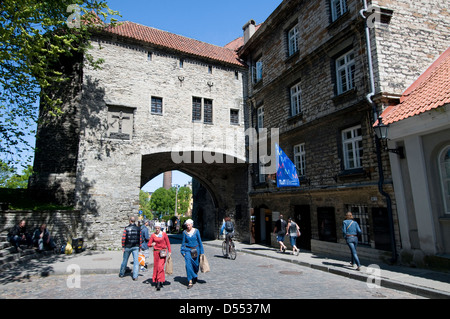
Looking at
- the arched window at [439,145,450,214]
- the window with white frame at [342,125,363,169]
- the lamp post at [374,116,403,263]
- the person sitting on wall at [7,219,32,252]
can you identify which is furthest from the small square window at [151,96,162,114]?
the arched window at [439,145,450,214]

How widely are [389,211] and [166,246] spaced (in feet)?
23.3

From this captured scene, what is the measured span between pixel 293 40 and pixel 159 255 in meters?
13.0

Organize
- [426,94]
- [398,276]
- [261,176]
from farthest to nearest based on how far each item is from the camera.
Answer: [261,176]
[426,94]
[398,276]

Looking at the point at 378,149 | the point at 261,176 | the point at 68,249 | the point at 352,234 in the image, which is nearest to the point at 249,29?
the point at 261,176

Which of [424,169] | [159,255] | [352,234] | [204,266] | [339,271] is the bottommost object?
[339,271]

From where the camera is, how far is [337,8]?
1206cm

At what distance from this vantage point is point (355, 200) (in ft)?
33.7

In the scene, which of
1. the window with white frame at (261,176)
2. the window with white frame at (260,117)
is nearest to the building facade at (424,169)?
the window with white frame at (261,176)

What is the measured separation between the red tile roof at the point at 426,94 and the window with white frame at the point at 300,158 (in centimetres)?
454

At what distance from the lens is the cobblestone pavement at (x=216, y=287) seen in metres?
6.07

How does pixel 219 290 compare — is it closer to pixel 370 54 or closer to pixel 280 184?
pixel 280 184

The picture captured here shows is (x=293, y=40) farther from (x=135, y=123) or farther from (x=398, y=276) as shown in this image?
(x=398, y=276)

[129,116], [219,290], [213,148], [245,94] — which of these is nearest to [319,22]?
[245,94]

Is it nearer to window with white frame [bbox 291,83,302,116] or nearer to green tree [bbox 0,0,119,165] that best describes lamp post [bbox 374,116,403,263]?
window with white frame [bbox 291,83,302,116]
